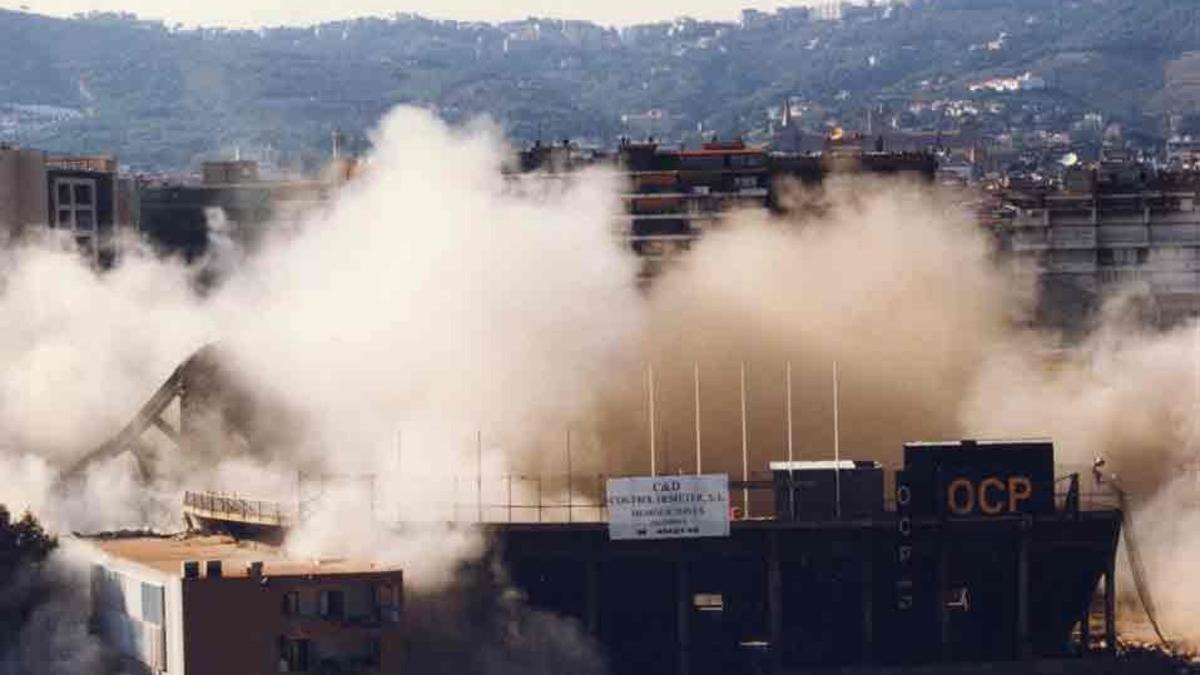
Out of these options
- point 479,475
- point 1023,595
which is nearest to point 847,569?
point 1023,595

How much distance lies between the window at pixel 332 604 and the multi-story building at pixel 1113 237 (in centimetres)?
4942

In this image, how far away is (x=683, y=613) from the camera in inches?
2778

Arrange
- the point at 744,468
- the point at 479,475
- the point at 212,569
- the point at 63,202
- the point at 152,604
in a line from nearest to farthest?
1. the point at 212,569
2. the point at 152,604
3. the point at 479,475
4. the point at 744,468
5. the point at 63,202

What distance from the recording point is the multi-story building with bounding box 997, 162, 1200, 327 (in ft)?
373

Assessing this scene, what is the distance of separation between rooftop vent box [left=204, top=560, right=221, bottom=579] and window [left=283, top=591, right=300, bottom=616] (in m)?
1.08

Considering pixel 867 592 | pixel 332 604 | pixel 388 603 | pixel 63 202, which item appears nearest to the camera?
pixel 332 604

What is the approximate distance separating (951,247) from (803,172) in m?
20.7

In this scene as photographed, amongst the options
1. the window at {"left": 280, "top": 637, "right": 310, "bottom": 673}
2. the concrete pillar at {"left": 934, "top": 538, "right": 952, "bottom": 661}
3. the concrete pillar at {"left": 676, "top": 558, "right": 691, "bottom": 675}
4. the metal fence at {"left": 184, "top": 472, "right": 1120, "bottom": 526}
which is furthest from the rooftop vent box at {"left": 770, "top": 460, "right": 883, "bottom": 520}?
the window at {"left": 280, "top": 637, "right": 310, "bottom": 673}

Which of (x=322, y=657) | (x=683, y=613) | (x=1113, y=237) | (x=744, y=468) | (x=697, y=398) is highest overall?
(x=1113, y=237)

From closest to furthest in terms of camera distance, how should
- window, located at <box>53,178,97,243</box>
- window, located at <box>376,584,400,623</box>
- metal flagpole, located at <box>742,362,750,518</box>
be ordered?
window, located at <box>376,584,400,623</box>
metal flagpole, located at <box>742,362,750,518</box>
window, located at <box>53,178,97,243</box>

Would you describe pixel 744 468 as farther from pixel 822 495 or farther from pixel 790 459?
pixel 822 495

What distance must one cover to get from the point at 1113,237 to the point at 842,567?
48.3 m

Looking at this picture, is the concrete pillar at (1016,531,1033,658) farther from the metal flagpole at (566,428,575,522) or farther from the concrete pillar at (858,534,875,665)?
the metal flagpole at (566,428,575,522)

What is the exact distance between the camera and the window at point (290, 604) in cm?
6328
